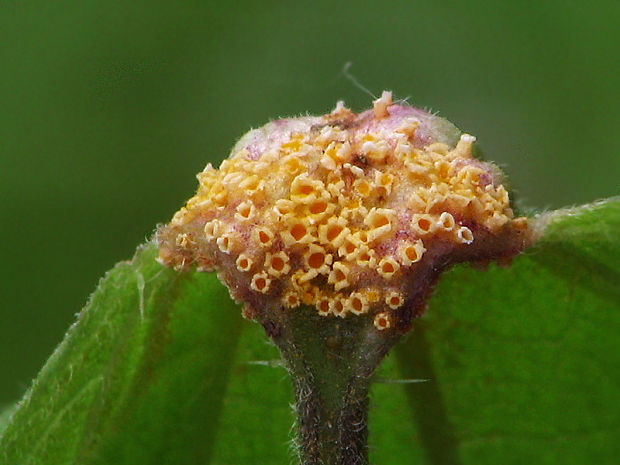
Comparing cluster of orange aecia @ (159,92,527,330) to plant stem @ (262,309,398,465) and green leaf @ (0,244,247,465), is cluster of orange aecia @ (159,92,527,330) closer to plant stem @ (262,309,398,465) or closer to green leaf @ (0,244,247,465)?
plant stem @ (262,309,398,465)

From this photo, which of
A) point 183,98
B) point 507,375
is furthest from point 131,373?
point 183,98

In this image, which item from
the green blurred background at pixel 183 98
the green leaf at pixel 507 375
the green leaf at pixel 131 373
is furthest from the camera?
the green blurred background at pixel 183 98

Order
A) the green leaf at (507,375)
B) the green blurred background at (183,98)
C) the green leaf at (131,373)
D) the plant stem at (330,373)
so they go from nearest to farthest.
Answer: the plant stem at (330,373) < the green leaf at (131,373) < the green leaf at (507,375) < the green blurred background at (183,98)

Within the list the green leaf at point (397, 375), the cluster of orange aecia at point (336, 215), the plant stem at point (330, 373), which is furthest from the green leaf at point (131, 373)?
the plant stem at point (330, 373)

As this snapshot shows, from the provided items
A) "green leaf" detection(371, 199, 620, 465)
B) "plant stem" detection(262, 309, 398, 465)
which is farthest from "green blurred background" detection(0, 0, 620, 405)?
"plant stem" detection(262, 309, 398, 465)

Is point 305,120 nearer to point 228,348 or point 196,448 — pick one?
point 228,348

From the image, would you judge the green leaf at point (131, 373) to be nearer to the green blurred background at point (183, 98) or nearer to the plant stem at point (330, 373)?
the plant stem at point (330, 373)
